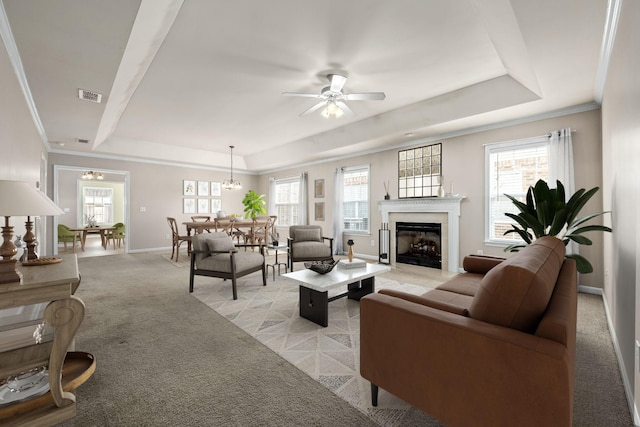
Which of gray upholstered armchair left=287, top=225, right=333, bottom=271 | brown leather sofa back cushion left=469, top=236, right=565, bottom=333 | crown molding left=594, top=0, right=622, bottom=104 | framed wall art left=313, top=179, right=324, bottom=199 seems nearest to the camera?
brown leather sofa back cushion left=469, top=236, right=565, bottom=333

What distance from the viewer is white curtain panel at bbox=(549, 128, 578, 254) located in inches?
150

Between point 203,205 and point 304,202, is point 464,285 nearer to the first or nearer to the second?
point 304,202

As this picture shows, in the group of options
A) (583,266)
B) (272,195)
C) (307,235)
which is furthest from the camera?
(272,195)

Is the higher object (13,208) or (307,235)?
(13,208)

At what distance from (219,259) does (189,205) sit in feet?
18.4

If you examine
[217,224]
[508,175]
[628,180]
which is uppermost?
[508,175]

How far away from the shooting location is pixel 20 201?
1.49 m

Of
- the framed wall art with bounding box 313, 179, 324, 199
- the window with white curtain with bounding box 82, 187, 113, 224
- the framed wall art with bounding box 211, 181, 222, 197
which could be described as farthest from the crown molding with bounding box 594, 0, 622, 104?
the window with white curtain with bounding box 82, 187, 113, 224

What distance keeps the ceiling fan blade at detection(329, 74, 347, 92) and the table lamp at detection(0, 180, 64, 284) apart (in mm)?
2966

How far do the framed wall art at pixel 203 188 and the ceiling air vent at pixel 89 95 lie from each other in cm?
516

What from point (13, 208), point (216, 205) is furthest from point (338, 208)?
point (13, 208)

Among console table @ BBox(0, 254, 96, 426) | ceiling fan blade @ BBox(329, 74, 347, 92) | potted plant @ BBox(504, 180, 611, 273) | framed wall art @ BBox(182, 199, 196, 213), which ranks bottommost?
console table @ BBox(0, 254, 96, 426)

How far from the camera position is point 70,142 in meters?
6.00

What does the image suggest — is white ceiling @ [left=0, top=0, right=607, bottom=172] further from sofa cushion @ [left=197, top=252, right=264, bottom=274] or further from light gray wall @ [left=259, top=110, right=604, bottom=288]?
sofa cushion @ [left=197, top=252, right=264, bottom=274]
